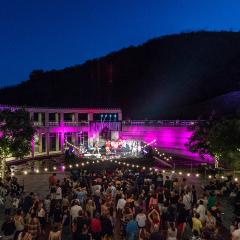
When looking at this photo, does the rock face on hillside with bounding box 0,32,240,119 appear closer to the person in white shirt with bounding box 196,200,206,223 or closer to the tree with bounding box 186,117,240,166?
→ the tree with bounding box 186,117,240,166

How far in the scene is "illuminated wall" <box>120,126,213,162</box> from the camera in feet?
131

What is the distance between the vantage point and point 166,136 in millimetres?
43719

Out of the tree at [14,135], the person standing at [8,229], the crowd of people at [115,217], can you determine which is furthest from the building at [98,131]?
the person standing at [8,229]

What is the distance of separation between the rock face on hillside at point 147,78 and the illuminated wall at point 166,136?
29.4 metres

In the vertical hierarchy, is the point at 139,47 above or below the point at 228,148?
above

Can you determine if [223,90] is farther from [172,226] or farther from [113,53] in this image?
[172,226]

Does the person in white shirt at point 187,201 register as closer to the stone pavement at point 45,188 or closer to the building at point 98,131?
the stone pavement at point 45,188

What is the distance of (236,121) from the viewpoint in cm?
2645

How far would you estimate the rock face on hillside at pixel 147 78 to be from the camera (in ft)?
267

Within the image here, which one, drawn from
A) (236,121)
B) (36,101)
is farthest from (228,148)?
(36,101)

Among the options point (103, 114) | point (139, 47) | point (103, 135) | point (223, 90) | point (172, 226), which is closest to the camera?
point (172, 226)

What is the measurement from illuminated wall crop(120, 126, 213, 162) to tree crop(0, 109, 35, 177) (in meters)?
16.8

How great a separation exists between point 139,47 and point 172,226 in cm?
10303

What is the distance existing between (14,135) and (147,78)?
237 ft
